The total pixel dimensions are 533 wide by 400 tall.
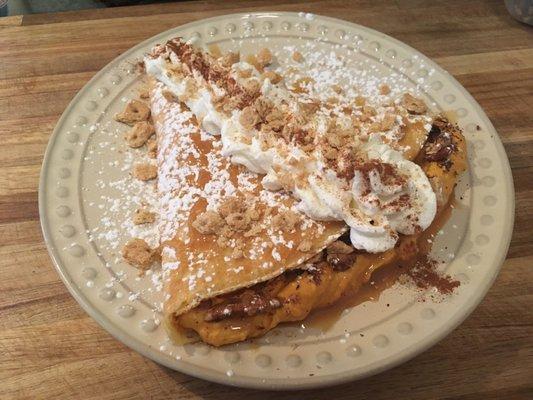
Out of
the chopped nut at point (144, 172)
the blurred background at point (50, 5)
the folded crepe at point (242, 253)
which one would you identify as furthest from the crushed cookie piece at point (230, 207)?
the blurred background at point (50, 5)

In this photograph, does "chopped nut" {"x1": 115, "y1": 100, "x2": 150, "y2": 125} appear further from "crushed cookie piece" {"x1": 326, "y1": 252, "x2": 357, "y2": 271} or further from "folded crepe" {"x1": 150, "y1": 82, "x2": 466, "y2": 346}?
"crushed cookie piece" {"x1": 326, "y1": 252, "x2": 357, "y2": 271}

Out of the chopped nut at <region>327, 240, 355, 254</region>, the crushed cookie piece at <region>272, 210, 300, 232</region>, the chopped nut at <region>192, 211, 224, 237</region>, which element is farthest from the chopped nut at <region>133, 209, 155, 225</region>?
the chopped nut at <region>327, 240, 355, 254</region>

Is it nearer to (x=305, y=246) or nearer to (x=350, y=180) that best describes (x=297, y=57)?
(x=350, y=180)

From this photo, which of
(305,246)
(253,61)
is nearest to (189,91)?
(253,61)

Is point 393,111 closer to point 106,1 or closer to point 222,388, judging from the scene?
point 222,388

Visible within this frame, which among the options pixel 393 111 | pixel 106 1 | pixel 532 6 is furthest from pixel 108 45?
pixel 532 6

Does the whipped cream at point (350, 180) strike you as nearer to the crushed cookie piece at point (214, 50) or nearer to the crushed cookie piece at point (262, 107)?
the crushed cookie piece at point (262, 107)
